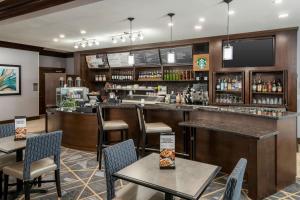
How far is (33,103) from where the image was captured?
9414mm

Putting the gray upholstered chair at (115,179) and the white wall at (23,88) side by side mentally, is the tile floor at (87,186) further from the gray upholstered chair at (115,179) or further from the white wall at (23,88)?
the white wall at (23,88)

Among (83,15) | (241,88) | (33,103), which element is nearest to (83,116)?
(83,15)

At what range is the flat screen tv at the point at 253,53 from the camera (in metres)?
5.87

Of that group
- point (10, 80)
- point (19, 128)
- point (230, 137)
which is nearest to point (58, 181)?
point (19, 128)

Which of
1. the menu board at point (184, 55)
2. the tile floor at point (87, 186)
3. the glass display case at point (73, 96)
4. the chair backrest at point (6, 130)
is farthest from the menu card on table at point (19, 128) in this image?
the menu board at point (184, 55)

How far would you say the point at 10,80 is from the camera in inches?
334

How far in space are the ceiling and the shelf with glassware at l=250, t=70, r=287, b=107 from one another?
1.16 metres

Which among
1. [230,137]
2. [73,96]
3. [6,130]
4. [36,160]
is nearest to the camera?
[36,160]

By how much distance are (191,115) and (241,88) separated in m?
2.58

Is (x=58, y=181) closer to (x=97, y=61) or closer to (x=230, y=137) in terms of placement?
(x=230, y=137)

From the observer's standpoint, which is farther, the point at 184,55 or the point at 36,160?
the point at 184,55

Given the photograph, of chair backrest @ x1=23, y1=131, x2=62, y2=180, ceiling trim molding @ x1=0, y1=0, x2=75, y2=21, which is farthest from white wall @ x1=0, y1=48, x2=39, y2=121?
chair backrest @ x1=23, y1=131, x2=62, y2=180

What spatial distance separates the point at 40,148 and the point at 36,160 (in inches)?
5.7

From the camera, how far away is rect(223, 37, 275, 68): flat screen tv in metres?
5.87
